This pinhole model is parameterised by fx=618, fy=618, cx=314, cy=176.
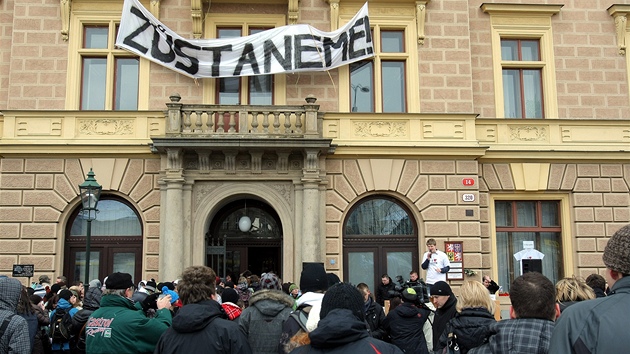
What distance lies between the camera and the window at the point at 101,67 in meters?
16.9

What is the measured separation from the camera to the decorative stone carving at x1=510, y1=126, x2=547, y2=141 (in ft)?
57.8

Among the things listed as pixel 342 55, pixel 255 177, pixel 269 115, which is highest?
pixel 342 55

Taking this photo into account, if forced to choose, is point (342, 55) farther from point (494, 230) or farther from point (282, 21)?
point (494, 230)

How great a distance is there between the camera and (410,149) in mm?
16609

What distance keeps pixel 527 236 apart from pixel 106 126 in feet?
39.8

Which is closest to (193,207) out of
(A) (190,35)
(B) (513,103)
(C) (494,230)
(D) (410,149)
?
(A) (190,35)

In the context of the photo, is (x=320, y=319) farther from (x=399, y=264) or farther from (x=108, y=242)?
(x=108, y=242)

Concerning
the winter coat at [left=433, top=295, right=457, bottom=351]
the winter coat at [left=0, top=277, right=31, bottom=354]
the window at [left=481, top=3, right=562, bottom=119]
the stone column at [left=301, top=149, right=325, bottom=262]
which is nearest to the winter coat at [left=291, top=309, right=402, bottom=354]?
the winter coat at [left=0, top=277, right=31, bottom=354]

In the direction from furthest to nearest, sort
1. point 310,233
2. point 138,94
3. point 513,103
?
point 513,103
point 138,94
point 310,233

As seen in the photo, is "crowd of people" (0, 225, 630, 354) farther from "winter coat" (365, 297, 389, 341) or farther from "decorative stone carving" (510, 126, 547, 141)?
"decorative stone carving" (510, 126, 547, 141)

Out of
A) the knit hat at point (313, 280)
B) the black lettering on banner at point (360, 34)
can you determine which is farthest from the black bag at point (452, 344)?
the black lettering on banner at point (360, 34)

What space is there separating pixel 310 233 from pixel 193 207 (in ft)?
10.3

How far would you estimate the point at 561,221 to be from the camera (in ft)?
58.3

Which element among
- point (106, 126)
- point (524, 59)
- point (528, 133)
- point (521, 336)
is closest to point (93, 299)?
point (521, 336)
